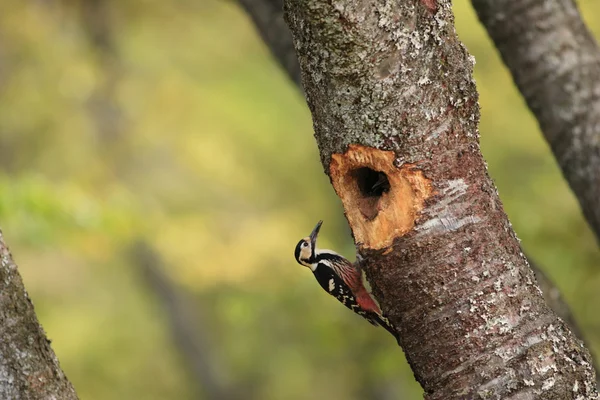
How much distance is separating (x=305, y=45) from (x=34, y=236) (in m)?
3.90

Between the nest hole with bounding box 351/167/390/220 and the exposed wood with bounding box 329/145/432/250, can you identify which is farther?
the nest hole with bounding box 351/167/390/220

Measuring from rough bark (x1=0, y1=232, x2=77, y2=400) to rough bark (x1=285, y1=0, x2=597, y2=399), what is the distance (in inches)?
38.0

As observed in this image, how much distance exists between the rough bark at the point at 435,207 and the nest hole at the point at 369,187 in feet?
0.35

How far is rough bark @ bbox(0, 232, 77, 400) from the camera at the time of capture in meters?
1.94

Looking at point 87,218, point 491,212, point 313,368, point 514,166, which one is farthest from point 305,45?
point 313,368

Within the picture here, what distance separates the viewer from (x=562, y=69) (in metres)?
3.20

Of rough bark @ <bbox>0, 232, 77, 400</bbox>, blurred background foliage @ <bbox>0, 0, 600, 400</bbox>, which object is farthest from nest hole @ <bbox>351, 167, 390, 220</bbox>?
blurred background foliage @ <bbox>0, 0, 600, 400</bbox>

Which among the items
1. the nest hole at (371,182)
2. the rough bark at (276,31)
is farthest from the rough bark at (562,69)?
the nest hole at (371,182)

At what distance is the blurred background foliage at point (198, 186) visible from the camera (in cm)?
712

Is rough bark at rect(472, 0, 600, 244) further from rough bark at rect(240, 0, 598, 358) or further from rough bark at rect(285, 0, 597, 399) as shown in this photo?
rough bark at rect(285, 0, 597, 399)

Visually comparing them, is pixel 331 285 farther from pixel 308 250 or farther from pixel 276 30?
pixel 276 30

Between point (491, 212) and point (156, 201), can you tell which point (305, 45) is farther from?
point (156, 201)

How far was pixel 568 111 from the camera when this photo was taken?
323cm

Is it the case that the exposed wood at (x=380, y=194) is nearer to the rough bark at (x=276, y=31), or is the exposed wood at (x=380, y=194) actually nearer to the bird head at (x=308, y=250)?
the rough bark at (x=276, y=31)
